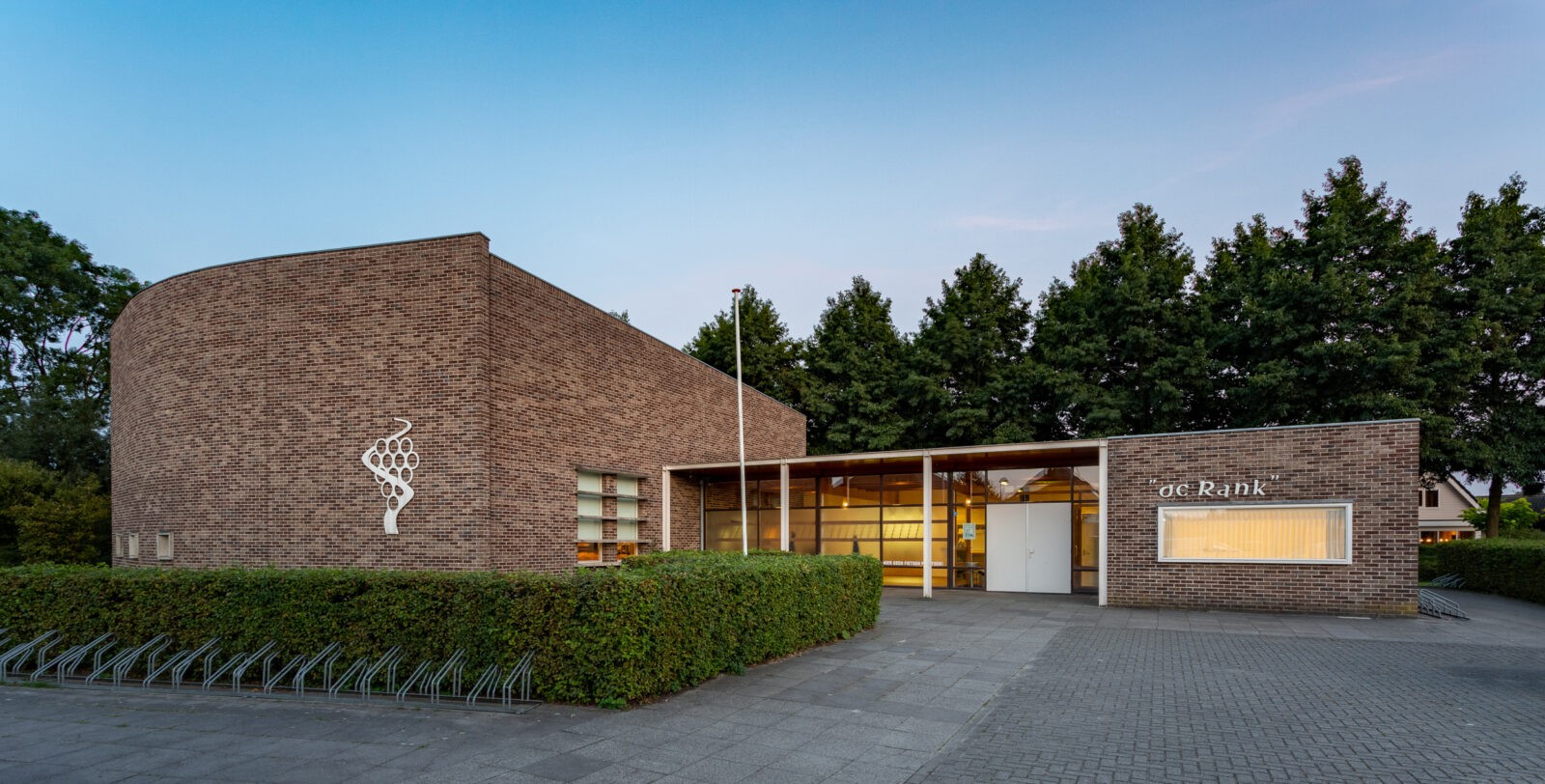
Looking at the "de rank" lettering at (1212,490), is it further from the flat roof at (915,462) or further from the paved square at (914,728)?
the paved square at (914,728)

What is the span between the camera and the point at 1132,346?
85.1 feet

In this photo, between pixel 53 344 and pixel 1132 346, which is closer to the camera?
pixel 1132 346

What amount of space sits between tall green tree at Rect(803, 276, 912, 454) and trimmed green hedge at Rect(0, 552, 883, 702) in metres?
21.3

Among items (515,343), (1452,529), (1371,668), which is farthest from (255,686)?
(1452,529)

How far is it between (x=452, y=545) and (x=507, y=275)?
4.68 meters

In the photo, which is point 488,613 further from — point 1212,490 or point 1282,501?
point 1282,501

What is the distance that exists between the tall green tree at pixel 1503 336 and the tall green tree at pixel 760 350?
69.9ft

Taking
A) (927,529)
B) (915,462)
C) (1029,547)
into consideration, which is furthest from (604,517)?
(1029,547)

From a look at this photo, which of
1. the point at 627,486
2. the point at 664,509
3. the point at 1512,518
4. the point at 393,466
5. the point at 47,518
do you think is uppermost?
the point at 393,466

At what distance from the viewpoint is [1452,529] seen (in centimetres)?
4344

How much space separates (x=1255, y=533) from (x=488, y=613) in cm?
1289

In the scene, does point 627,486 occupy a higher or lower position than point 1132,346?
lower

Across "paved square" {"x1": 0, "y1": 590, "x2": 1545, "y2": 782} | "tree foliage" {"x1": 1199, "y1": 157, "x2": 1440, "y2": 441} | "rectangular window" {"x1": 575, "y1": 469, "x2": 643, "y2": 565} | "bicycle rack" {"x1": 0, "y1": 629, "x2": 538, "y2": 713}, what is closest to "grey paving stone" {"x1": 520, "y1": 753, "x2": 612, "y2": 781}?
"paved square" {"x1": 0, "y1": 590, "x2": 1545, "y2": 782}

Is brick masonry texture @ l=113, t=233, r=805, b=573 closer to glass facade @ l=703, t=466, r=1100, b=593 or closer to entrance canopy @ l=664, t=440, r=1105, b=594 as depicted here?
entrance canopy @ l=664, t=440, r=1105, b=594
